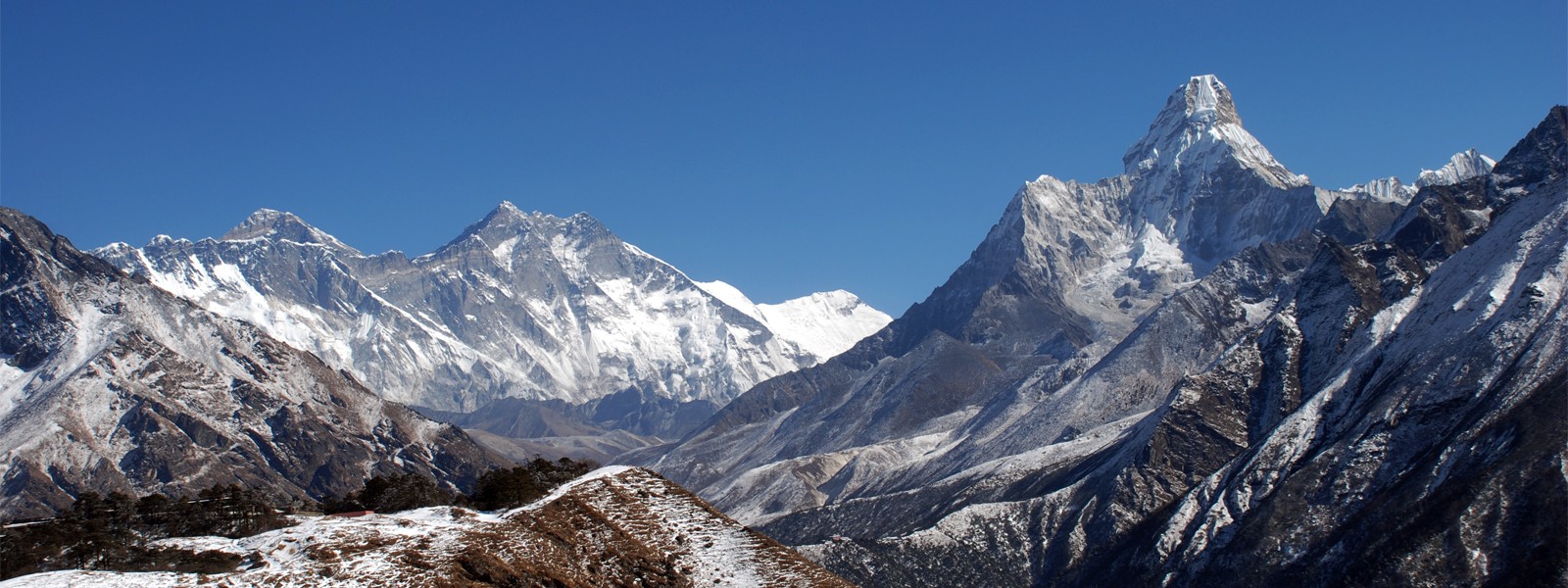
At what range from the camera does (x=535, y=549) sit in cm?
6097

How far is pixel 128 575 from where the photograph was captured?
53.8 metres

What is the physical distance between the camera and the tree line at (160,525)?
56.9 metres

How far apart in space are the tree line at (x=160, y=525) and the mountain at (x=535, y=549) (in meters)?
1.34

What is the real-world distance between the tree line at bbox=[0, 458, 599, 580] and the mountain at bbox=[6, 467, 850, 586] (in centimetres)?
134

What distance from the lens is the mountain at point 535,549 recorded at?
56250mm

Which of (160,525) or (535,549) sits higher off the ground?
(160,525)

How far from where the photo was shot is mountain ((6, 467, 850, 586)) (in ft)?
185

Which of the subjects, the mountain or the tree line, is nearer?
the mountain

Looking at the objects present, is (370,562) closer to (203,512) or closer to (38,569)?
(38,569)

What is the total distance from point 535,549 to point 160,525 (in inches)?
947

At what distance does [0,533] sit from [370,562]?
1988 centimetres

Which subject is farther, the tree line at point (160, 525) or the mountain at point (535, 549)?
the tree line at point (160, 525)

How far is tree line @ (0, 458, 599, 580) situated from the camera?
187 ft

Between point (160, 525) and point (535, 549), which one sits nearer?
point (535, 549)
